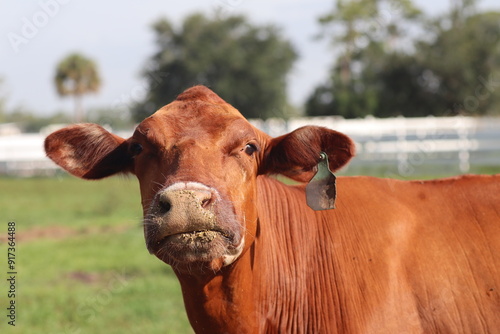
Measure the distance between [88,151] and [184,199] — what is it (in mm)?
1235

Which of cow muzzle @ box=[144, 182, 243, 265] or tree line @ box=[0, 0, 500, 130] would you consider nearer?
cow muzzle @ box=[144, 182, 243, 265]

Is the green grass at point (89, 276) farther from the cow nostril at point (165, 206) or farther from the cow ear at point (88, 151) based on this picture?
the cow nostril at point (165, 206)

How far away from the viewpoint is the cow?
12.1 feet

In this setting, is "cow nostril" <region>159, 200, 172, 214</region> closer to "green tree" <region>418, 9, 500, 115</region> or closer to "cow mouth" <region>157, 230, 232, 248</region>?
"cow mouth" <region>157, 230, 232, 248</region>

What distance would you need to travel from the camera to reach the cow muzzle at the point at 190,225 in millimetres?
3309

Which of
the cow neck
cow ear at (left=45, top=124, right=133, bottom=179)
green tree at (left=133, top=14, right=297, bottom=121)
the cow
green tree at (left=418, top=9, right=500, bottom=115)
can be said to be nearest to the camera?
the cow

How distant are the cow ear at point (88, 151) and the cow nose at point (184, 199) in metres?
0.98

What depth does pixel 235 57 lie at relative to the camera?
46812 millimetres

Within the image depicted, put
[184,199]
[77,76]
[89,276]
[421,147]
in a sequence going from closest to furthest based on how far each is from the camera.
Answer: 1. [184,199]
2. [89,276]
3. [421,147]
4. [77,76]

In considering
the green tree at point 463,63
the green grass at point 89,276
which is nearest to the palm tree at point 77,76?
the green tree at point 463,63

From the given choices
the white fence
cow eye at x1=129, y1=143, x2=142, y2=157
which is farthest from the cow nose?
the white fence

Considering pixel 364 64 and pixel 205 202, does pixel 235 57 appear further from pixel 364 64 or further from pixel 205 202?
pixel 205 202

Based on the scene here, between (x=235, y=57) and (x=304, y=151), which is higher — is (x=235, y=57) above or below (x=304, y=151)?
below

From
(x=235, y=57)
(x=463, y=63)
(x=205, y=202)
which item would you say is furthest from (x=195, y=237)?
(x=235, y=57)
